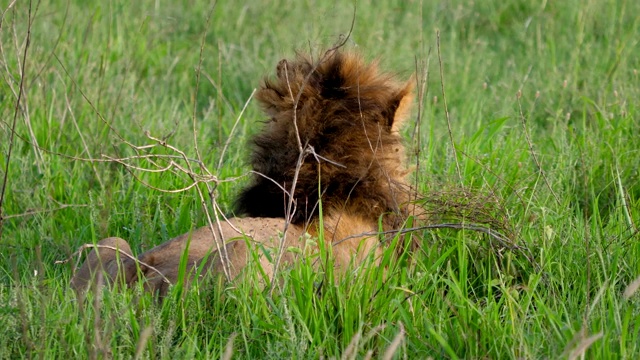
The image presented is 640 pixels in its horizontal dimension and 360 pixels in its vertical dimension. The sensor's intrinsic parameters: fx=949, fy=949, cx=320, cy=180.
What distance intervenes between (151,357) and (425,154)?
2.19 metres

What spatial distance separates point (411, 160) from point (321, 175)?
0.63m

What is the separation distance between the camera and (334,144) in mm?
3607

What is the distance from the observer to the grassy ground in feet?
9.62

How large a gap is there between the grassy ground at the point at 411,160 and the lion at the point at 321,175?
0.13m

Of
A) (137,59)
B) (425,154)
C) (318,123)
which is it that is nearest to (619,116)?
(425,154)

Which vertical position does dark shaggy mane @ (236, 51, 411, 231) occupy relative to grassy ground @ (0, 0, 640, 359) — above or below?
above

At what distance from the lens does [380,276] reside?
316 cm

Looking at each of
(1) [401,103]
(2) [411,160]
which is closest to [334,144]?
(1) [401,103]

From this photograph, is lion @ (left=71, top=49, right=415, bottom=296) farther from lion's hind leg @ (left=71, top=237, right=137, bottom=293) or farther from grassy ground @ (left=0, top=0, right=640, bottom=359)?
grassy ground @ (left=0, top=0, right=640, bottom=359)

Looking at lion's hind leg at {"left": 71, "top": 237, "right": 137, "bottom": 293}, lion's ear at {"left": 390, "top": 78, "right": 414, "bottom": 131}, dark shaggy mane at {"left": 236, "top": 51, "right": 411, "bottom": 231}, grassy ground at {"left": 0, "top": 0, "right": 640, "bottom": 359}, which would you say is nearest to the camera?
grassy ground at {"left": 0, "top": 0, "right": 640, "bottom": 359}

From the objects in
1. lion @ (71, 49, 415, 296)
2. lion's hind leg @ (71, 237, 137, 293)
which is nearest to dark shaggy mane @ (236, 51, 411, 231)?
lion @ (71, 49, 415, 296)

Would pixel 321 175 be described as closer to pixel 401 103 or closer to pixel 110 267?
pixel 401 103

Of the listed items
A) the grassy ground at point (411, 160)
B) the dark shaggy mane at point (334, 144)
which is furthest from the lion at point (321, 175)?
the grassy ground at point (411, 160)

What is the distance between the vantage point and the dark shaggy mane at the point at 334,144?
3.59m
